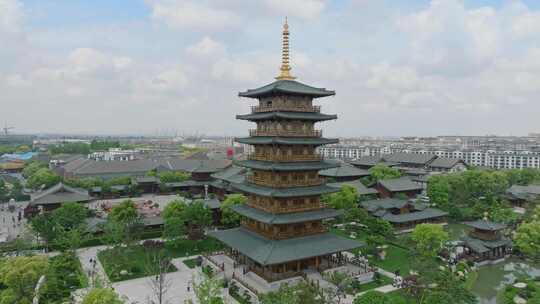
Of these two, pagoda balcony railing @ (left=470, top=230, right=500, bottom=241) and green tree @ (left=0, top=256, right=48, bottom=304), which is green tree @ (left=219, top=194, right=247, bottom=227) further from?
pagoda balcony railing @ (left=470, top=230, right=500, bottom=241)

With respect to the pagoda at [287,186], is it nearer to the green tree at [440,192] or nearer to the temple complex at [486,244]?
the temple complex at [486,244]

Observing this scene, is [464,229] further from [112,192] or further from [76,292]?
[112,192]

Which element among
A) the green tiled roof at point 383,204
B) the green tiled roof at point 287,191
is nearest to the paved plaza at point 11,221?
the green tiled roof at point 287,191

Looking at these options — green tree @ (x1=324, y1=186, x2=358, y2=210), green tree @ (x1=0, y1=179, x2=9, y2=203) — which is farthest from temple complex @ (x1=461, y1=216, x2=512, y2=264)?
green tree @ (x1=0, y1=179, x2=9, y2=203)

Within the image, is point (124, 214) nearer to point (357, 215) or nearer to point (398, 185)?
point (357, 215)

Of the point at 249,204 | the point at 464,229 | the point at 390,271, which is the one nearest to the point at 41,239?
the point at 249,204
